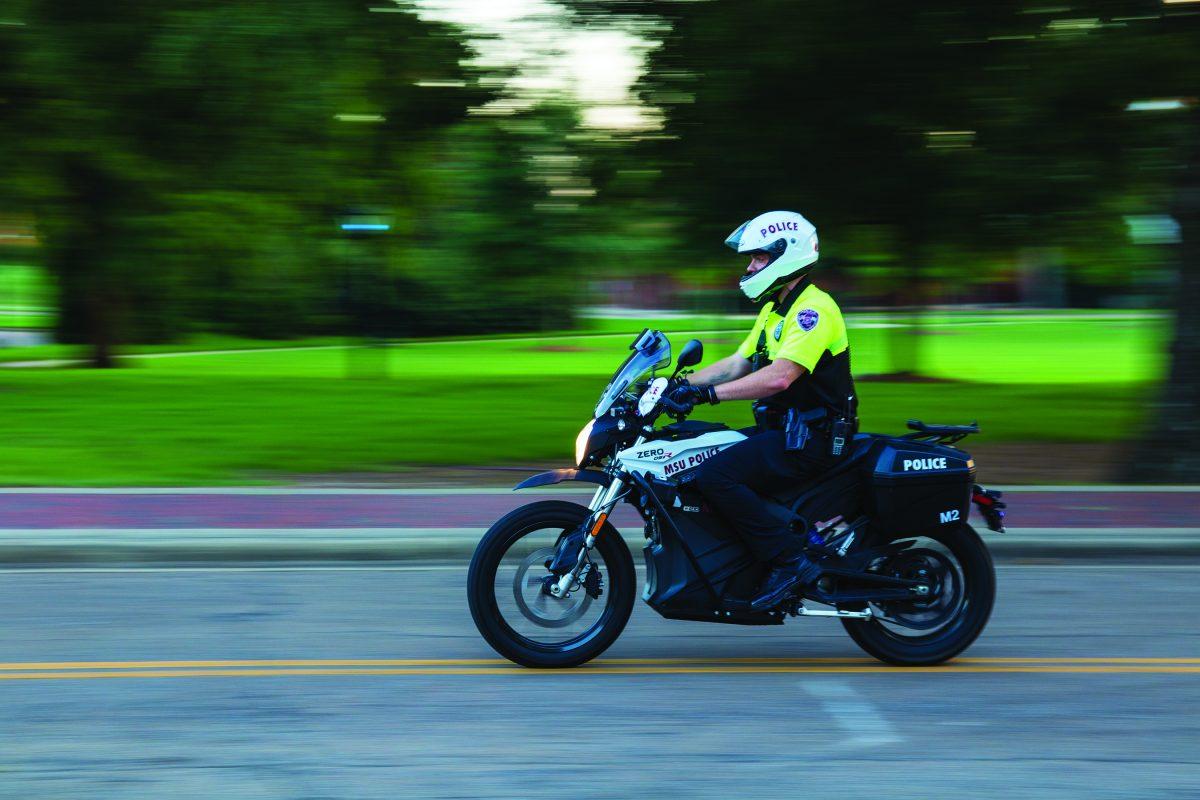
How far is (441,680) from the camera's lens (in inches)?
230

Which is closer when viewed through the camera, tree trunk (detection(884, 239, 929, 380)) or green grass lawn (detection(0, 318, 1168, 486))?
green grass lawn (detection(0, 318, 1168, 486))

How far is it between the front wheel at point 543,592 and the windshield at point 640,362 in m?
0.53

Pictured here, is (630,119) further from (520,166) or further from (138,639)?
(138,639)

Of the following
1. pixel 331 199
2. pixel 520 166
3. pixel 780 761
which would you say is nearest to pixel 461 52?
pixel 520 166

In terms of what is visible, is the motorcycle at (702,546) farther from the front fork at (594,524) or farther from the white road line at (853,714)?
the white road line at (853,714)

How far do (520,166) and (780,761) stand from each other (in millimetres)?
9237

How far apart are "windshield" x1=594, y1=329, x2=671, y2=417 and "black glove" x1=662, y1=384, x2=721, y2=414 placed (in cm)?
12

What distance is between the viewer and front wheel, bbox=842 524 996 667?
611cm

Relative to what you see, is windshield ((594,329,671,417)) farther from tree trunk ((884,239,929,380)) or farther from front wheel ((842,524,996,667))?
tree trunk ((884,239,929,380))

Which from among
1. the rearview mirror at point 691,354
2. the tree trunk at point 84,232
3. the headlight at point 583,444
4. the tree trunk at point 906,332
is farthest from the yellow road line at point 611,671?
the tree trunk at point 906,332

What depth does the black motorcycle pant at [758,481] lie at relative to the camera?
5.80 m

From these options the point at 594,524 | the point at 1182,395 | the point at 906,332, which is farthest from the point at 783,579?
the point at 906,332

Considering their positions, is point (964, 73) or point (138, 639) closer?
point (138, 639)

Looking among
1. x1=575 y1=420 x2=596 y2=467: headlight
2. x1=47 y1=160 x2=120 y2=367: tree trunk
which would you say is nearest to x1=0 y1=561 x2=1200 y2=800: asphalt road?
x1=575 y1=420 x2=596 y2=467: headlight
